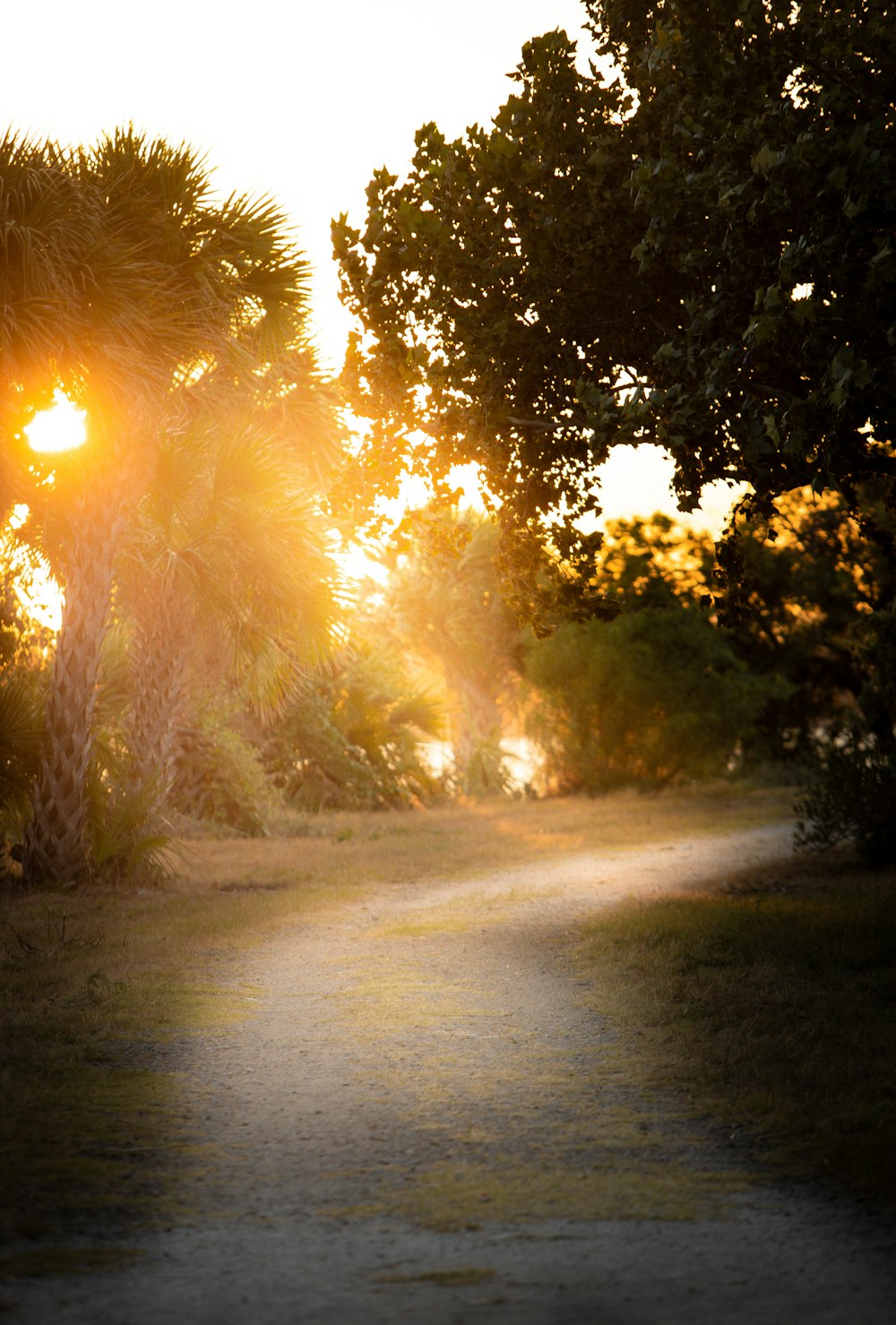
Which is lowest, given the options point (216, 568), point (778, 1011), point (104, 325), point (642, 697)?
point (778, 1011)

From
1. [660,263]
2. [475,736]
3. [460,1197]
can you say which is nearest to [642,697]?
[475,736]

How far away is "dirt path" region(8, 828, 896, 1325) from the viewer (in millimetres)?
3697

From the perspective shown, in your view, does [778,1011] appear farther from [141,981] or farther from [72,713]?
[72,713]

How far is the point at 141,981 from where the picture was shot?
8672mm

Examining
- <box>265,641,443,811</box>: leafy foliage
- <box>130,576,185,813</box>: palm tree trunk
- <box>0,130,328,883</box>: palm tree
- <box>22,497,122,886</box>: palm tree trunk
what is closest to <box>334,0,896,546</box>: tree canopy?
<box>0,130,328,883</box>: palm tree

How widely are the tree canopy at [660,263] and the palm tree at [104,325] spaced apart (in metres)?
3.04

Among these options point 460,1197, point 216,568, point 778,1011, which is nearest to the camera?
point 460,1197

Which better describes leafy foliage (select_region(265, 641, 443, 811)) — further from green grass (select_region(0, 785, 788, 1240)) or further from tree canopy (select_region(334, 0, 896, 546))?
tree canopy (select_region(334, 0, 896, 546))

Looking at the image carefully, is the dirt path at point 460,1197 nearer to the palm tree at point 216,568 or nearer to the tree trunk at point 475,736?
the palm tree at point 216,568

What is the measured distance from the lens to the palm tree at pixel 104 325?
1191 cm

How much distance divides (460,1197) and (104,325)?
9.93 m

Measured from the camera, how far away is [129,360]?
1226 centimetres

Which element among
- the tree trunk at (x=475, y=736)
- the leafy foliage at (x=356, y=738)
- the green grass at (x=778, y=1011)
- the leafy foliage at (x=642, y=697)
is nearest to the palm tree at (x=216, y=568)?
the green grass at (x=778, y=1011)

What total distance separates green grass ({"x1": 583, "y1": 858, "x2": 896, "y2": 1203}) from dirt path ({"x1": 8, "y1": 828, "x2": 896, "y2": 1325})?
28 cm
